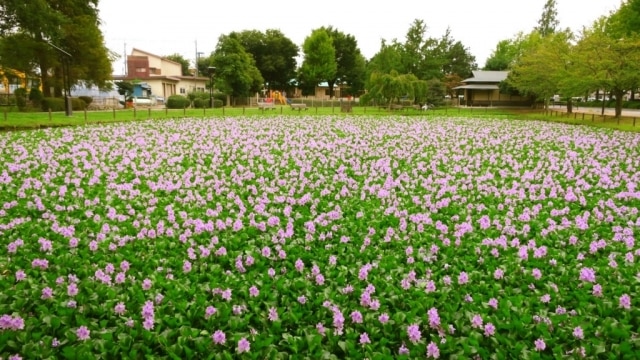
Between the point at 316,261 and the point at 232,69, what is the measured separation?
1809 inches

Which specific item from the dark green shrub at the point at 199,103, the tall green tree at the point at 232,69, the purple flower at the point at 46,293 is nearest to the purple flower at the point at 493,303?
the purple flower at the point at 46,293

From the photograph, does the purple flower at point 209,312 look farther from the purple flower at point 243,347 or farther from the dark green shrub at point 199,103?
the dark green shrub at point 199,103

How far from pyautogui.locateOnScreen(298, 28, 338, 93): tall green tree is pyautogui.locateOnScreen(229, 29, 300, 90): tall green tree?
2.86 metres

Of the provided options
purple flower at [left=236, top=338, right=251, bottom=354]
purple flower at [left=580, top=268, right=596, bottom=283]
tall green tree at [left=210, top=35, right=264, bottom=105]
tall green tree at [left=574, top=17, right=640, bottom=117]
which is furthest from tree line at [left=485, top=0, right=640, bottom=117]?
tall green tree at [left=210, top=35, right=264, bottom=105]

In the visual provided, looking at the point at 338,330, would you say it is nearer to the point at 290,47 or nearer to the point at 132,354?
the point at 132,354

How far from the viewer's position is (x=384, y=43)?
55.7 meters

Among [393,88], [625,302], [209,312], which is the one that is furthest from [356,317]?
[393,88]

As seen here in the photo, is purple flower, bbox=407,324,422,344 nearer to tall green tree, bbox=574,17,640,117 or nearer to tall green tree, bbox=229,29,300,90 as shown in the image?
tall green tree, bbox=574,17,640,117

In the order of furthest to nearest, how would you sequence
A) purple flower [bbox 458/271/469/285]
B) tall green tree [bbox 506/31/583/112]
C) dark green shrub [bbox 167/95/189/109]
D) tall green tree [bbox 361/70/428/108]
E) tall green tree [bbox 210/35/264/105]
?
tall green tree [bbox 210/35/264/105]
dark green shrub [bbox 167/95/189/109]
tall green tree [bbox 361/70/428/108]
tall green tree [bbox 506/31/583/112]
purple flower [bbox 458/271/469/285]

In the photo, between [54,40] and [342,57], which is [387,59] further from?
[54,40]

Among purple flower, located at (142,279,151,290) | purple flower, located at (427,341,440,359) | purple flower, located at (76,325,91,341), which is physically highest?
purple flower, located at (142,279,151,290)

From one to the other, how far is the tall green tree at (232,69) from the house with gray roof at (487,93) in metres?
27.8

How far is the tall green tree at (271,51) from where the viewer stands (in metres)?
62.7

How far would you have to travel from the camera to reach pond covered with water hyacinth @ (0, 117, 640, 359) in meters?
3.52
